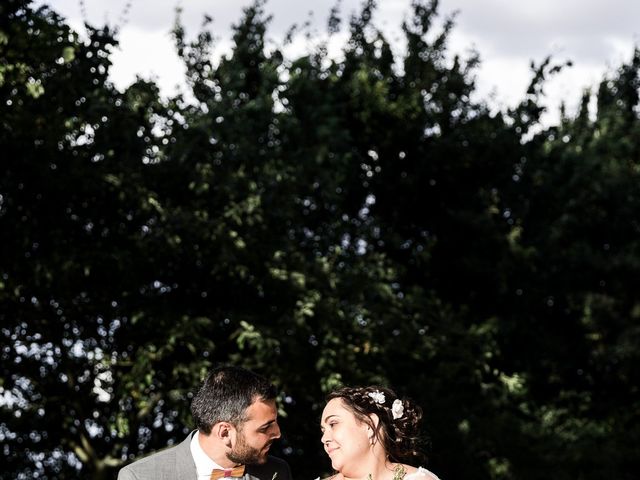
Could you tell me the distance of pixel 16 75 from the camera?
8602mm

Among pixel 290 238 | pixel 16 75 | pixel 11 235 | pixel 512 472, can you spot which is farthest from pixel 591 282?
pixel 16 75

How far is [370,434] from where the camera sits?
4.02 meters

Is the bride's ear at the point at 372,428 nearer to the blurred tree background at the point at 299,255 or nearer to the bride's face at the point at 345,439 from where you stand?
the bride's face at the point at 345,439

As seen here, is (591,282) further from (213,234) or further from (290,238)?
(213,234)

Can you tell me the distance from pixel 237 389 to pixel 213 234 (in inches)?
271

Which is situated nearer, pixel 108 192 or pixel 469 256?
pixel 108 192

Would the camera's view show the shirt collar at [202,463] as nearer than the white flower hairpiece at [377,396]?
No

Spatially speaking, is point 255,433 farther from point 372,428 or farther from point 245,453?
point 372,428

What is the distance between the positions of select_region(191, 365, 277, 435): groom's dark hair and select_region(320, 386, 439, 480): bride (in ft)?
0.91

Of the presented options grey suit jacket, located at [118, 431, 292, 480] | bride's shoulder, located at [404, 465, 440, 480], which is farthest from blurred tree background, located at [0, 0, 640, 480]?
bride's shoulder, located at [404, 465, 440, 480]

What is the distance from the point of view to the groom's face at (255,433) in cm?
406

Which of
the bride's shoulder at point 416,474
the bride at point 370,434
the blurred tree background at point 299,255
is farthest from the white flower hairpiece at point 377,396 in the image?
the blurred tree background at point 299,255

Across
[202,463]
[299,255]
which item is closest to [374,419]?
[202,463]

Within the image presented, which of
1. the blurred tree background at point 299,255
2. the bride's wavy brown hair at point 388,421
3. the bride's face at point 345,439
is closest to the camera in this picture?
the bride's face at point 345,439
